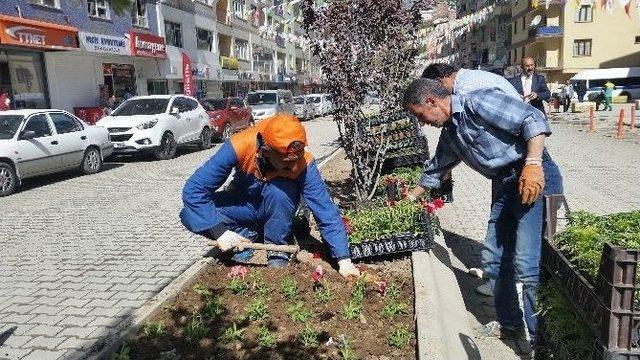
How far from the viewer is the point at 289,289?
3.66m

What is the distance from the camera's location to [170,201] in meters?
8.57

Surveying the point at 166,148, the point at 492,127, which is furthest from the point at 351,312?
the point at 166,148

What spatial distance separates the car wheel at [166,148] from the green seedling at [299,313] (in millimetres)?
11241

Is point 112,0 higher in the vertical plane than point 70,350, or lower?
higher

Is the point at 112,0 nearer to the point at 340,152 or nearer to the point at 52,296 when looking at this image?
the point at 52,296

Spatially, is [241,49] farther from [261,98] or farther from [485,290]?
[485,290]

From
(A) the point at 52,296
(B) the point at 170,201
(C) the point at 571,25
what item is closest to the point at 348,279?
(A) the point at 52,296

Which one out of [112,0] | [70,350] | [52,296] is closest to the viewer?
[112,0]

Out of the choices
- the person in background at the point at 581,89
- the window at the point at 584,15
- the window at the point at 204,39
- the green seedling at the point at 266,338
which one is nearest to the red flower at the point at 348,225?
the green seedling at the point at 266,338

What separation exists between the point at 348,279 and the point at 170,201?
5489 millimetres

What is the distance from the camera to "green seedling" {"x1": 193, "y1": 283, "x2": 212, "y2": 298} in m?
3.76

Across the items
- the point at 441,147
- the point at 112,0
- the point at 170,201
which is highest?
the point at 112,0

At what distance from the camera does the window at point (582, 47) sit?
167ft

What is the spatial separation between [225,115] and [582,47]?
45759 mm
